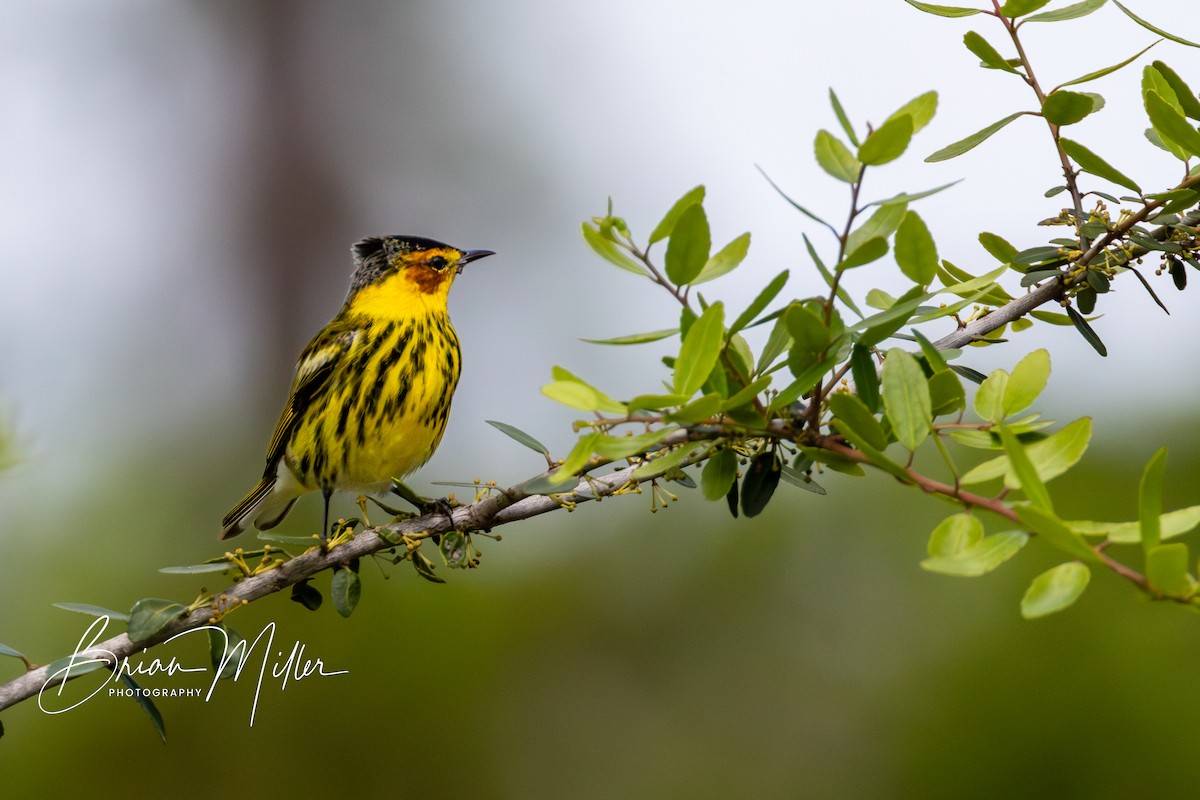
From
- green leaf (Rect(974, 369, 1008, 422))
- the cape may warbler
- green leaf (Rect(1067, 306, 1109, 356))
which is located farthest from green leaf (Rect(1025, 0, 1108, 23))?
the cape may warbler

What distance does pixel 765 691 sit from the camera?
14.5ft

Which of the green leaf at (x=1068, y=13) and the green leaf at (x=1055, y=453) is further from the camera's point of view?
the green leaf at (x=1068, y=13)

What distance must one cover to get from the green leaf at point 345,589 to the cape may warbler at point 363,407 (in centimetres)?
152

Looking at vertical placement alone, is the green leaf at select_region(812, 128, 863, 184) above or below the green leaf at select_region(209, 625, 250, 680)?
above

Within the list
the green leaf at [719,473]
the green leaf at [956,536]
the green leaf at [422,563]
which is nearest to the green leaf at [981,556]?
the green leaf at [956,536]

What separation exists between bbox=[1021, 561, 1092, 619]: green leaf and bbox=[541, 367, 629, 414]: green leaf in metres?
0.42

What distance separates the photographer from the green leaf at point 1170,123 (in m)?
1.34

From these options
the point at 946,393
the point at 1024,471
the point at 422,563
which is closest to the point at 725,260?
the point at 946,393

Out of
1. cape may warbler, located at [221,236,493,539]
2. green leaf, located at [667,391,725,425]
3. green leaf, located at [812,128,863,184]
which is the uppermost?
green leaf, located at [812,128,863,184]

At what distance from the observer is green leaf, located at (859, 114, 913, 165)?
1.08m

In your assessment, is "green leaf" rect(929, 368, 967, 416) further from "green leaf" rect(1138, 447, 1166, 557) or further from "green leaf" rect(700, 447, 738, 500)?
"green leaf" rect(1138, 447, 1166, 557)

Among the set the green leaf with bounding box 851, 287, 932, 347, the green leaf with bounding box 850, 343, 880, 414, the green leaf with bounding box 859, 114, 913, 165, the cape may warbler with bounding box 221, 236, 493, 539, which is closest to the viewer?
the green leaf with bounding box 859, 114, 913, 165

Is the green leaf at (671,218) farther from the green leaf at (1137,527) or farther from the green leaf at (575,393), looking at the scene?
the green leaf at (1137,527)

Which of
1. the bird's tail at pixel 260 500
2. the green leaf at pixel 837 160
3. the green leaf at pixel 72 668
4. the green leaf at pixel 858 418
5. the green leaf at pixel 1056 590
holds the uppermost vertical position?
the green leaf at pixel 837 160
